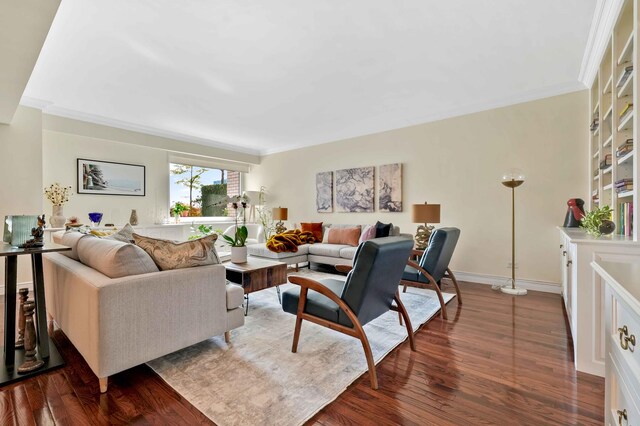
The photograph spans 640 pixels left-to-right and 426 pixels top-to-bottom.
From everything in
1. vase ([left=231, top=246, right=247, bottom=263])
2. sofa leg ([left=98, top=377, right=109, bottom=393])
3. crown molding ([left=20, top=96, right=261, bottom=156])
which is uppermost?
crown molding ([left=20, top=96, right=261, bottom=156])

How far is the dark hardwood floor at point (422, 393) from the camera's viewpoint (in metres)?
1.52

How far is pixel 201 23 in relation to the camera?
2352 millimetres

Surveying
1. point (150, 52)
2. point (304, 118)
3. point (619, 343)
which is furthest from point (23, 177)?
point (619, 343)

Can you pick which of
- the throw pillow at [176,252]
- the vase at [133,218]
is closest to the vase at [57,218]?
the vase at [133,218]

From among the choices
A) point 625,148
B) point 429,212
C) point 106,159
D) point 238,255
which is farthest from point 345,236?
point 106,159

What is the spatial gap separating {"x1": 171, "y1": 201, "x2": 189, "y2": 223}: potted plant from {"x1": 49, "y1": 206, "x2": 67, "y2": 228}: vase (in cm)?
178

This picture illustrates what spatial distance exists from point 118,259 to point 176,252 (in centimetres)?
35

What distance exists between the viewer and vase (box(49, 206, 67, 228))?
13.4 ft

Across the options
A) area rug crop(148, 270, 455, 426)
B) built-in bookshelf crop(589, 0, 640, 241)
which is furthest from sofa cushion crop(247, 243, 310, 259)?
built-in bookshelf crop(589, 0, 640, 241)

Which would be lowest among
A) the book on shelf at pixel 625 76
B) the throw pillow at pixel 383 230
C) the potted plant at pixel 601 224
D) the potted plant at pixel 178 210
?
the throw pillow at pixel 383 230

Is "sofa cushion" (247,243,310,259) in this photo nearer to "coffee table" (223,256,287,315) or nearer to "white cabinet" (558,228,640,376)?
"coffee table" (223,256,287,315)

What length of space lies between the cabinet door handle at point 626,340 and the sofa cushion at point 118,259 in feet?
7.50

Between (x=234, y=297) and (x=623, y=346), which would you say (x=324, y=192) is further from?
(x=623, y=346)

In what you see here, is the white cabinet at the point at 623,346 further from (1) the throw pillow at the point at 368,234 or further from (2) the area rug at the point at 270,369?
(1) the throw pillow at the point at 368,234
